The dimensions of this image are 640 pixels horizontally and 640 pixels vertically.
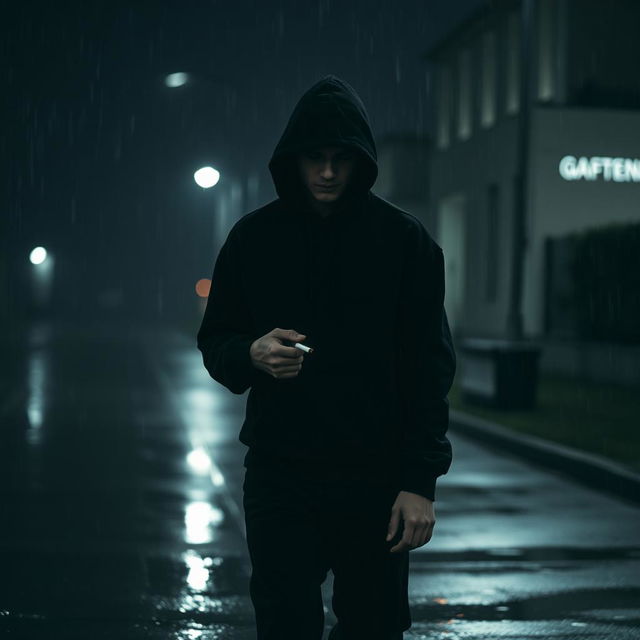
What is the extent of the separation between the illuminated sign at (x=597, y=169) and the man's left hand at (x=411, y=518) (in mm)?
27542

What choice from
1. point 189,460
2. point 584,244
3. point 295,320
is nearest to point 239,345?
point 295,320

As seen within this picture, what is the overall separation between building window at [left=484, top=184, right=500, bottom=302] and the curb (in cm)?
1939

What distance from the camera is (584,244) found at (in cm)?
2267

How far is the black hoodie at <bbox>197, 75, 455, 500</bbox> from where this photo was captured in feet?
10.4

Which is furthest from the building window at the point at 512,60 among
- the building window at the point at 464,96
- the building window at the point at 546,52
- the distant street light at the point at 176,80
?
the distant street light at the point at 176,80

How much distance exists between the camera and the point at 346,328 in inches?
125

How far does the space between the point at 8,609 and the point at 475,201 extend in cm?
2939

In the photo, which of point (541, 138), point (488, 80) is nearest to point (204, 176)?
point (541, 138)

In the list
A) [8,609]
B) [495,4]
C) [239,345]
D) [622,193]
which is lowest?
[8,609]

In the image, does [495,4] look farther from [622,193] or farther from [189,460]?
[189,460]

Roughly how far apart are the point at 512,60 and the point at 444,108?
227 inches

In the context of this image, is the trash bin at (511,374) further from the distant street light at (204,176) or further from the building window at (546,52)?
the building window at (546,52)

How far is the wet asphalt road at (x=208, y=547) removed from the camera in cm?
582

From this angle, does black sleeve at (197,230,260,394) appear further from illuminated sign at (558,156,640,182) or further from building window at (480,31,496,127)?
building window at (480,31,496,127)
